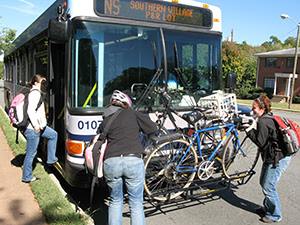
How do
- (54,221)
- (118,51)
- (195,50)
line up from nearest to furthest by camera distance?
(54,221), (118,51), (195,50)

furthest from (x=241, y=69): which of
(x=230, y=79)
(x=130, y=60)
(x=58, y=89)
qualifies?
(x=130, y=60)

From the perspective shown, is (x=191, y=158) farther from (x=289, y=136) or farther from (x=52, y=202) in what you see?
(x=52, y=202)

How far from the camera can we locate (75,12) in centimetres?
415

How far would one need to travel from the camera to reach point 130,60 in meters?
4.57

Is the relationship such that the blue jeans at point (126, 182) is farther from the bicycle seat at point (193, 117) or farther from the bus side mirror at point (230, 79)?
the bus side mirror at point (230, 79)

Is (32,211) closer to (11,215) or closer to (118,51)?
(11,215)

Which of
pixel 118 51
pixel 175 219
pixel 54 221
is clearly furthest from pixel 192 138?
pixel 54 221

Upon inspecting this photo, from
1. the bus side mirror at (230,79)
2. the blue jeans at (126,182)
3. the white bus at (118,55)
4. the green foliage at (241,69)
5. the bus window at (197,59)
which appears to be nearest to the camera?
the blue jeans at (126,182)

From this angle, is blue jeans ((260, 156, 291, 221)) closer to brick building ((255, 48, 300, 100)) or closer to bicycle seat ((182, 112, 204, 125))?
bicycle seat ((182, 112, 204, 125))

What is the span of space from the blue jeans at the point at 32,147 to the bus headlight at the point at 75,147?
1.22 m

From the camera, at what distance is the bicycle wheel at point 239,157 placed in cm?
478

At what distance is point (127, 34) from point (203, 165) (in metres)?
2.33

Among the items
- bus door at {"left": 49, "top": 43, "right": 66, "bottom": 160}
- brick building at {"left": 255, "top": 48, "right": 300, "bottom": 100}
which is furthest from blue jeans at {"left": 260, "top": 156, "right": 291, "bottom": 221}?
brick building at {"left": 255, "top": 48, "right": 300, "bottom": 100}

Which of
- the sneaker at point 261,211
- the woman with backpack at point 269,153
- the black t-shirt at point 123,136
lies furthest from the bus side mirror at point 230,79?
the black t-shirt at point 123,136
